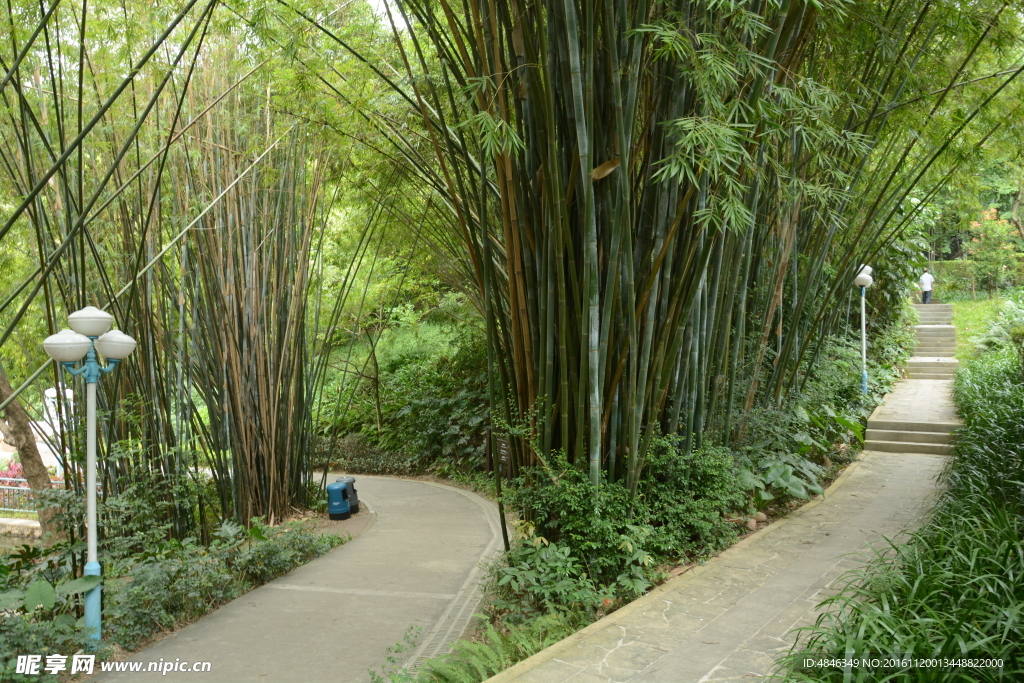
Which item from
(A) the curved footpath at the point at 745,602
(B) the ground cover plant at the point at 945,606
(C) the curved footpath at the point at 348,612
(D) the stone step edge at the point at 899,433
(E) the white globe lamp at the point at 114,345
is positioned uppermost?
(E) the white globe lamp at the point at 114,345

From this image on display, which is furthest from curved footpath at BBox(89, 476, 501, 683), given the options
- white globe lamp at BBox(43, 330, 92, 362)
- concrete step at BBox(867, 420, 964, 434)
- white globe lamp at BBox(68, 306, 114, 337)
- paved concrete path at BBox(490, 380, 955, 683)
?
concrete step at BBox(867, 420, 964, 434)

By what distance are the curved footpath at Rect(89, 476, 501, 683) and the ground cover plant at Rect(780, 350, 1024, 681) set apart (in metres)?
1.75

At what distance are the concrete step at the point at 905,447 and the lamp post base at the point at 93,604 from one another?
Result: 19.0 ft

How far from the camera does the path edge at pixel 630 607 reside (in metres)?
2.41

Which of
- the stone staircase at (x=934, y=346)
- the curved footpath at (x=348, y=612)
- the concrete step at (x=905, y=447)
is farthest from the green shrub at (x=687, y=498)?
the stone staircase at (x=934, y=346)

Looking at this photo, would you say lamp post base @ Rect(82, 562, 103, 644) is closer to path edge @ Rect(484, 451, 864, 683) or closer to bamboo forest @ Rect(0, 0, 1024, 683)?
bamboo forest @ Rect(0, 0, 1024, 683)

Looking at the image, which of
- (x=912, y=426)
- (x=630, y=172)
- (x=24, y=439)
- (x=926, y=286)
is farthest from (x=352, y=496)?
(x=926, y=286)

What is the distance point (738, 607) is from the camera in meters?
2.91

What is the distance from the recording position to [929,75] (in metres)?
4.21

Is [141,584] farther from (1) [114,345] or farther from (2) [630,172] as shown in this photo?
(2) [630,172]

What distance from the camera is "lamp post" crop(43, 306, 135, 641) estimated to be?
3.30m

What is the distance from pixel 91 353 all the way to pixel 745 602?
10.0ft

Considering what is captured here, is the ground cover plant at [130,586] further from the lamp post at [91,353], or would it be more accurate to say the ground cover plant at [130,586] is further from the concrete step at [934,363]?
the concrete step at [934,363]

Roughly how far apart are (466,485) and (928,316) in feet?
27.8
